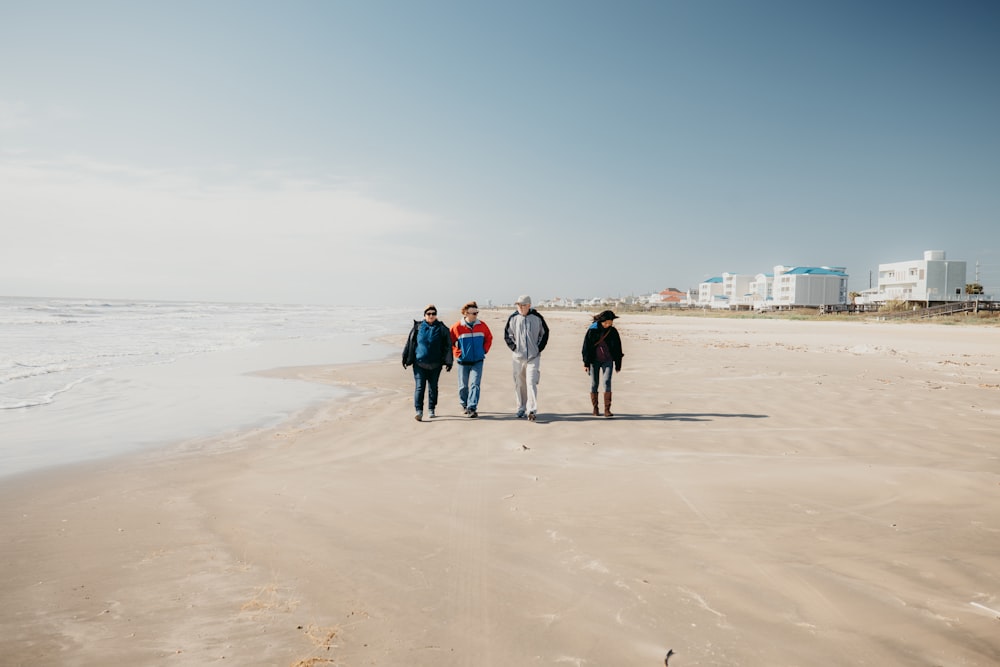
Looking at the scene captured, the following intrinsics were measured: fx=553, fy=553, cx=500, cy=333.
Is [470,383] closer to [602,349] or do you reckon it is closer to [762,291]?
[602,349]

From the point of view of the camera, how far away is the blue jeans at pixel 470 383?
977 cm

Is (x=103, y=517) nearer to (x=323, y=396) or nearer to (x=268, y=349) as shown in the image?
(x=323, y=396)

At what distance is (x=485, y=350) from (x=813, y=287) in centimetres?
11116

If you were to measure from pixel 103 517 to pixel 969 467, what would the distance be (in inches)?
352

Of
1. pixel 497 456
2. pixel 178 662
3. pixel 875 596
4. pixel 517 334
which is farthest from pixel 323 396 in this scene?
pixel 875 596

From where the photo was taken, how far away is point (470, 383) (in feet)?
32.5

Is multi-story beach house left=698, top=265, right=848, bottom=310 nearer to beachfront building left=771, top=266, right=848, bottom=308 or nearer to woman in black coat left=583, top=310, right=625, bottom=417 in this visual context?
beachfront building left=771, top=266, right=848, bottom=308

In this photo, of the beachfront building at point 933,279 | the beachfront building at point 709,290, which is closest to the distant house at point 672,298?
the beachfront building at point 709,290

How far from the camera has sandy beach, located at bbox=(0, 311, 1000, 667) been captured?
3.01 metres

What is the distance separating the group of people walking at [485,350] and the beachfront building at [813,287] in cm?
10483

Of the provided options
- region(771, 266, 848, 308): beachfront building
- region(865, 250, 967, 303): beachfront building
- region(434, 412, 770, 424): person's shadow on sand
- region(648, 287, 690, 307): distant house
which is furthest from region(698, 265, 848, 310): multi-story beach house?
region(434, 412, 770, 424): person's shadow on sand

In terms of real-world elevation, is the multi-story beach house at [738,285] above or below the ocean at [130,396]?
above

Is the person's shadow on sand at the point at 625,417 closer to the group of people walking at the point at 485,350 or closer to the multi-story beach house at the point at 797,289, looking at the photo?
the group of people walking at the point at 485,350

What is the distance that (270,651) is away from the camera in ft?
9.64
